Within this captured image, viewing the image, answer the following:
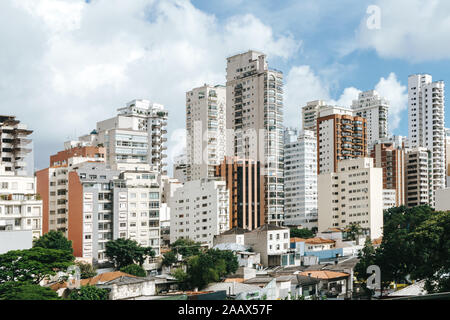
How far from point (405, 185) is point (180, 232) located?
9929mm

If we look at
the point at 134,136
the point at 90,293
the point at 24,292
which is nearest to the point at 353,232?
the point at 134,136

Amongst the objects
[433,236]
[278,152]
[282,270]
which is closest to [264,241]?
[282,270]

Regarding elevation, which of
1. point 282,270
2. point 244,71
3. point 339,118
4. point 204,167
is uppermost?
point 244,71

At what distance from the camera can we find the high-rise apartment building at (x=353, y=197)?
1814 centimetres

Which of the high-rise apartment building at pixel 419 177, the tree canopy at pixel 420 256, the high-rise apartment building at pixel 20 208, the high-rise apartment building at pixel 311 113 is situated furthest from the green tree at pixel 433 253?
the high-rise apartment building at pixel 311 113

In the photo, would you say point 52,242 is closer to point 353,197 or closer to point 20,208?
point 20,208

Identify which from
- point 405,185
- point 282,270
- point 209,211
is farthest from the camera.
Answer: point 405,185

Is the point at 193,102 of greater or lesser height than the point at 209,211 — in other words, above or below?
above

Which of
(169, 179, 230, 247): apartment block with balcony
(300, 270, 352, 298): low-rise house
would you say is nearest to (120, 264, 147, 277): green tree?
(300, 270, 352, 298): low-rise house

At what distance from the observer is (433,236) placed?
7.70 metres

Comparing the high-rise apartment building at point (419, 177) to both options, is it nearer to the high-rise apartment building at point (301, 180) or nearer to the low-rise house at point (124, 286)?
the high-rise apartment building at point (301, 180)

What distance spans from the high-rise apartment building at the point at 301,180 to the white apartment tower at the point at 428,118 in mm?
3823
